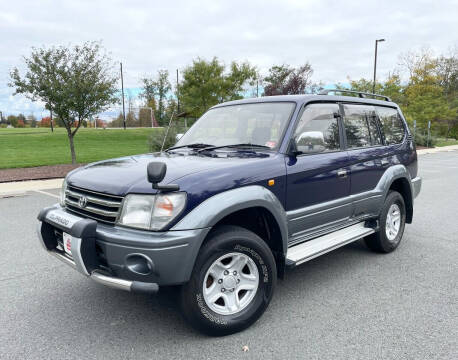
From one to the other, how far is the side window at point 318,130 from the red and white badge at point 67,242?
82.1 inches

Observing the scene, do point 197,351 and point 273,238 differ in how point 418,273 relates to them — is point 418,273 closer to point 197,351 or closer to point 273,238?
point 273,238

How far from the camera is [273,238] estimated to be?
3.21 metres

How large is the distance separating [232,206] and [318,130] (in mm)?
1521

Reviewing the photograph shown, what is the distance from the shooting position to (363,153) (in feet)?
13.6

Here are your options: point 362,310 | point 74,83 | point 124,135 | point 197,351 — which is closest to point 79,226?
point 197,351

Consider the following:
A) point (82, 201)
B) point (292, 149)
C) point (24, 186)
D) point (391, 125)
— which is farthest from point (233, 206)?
point (24, 186)

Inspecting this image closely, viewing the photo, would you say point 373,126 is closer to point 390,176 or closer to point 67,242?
point 390,176

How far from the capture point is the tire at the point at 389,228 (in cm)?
447

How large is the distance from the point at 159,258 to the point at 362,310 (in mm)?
1879

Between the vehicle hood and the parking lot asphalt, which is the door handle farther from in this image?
the parking lot asphalt

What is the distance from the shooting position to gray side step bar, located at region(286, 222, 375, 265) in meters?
3.28

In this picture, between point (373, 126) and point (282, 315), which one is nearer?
→ point (282, 315)

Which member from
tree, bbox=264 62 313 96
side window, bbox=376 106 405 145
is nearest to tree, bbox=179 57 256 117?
tree, bbox=264 62 313 96

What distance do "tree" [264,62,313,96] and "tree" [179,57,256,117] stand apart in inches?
117
